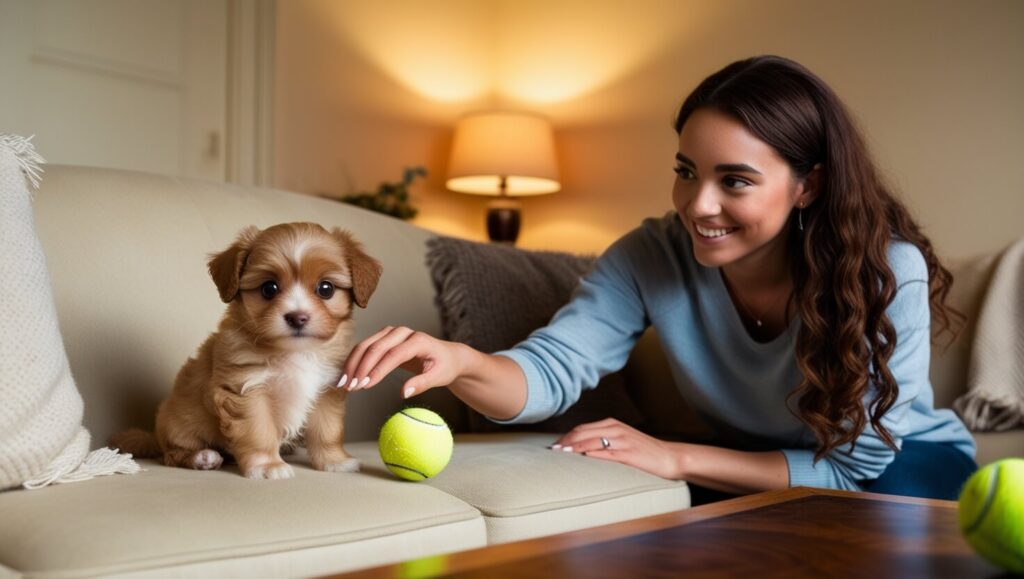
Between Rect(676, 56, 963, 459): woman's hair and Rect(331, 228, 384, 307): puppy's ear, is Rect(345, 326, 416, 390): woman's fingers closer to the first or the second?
Rect(331, 228, 384, 307): puppy's ear

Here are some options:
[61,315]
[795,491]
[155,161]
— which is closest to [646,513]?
[795,491]

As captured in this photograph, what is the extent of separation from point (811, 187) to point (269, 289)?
3.44 ft

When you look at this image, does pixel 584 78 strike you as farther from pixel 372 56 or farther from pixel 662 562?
pixel 662 562

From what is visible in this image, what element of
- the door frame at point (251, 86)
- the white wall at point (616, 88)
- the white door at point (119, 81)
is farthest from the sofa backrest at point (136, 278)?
the white wall at point (616, 88)

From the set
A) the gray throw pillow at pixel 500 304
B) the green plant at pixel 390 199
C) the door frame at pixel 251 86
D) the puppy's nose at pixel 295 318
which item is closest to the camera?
the puppy's nose at pixel 295 318

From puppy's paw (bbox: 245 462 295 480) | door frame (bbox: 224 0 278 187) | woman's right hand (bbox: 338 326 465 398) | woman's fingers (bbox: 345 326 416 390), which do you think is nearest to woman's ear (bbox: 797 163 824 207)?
woman's right hand (bbox: 338 326 465 398)

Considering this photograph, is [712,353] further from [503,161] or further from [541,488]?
[503,161]

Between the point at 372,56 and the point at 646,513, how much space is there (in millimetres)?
3318

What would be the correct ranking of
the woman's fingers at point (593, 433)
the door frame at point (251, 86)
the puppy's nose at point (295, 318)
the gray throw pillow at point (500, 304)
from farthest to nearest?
the door frame at point (251, 86) → the gray throw pillow at point (500, 304) → the woman's fingers at point (593, 433) → the puppy's nose at point (295, 318)

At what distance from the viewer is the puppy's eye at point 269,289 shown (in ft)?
4.31

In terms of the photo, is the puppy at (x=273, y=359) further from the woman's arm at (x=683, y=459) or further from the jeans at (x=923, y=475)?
the jeans at (x=923, y=475)

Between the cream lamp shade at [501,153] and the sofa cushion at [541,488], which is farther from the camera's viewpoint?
the cream lamp shade at [501,153]

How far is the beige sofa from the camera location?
3.34ft

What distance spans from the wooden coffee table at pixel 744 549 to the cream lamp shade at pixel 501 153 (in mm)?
3104
